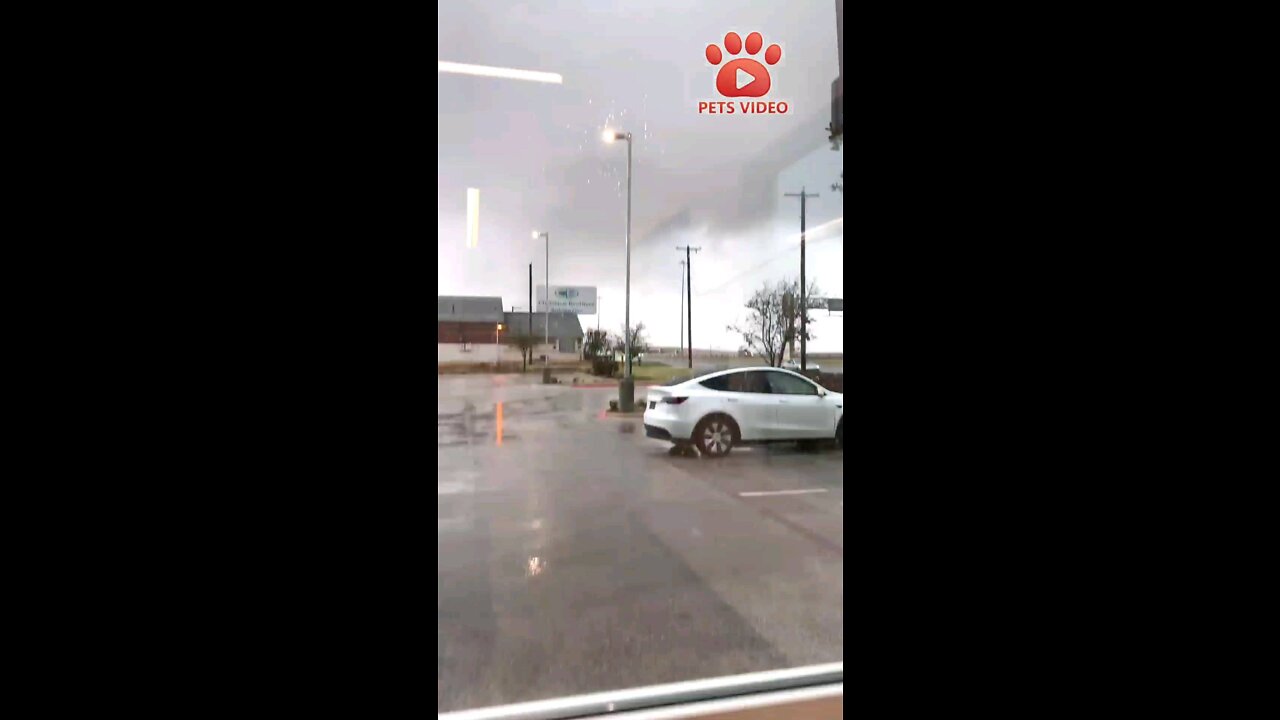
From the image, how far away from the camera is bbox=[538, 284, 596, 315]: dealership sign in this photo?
464cm

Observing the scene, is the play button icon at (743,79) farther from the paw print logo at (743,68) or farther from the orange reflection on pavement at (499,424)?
the orange reflection on pavement at (499,424)

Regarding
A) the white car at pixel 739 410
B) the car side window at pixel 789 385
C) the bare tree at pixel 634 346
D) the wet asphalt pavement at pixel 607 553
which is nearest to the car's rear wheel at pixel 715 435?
the white car at pixel 739 410

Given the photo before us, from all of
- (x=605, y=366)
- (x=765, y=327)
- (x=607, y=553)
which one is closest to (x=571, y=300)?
(x=605, y=366)

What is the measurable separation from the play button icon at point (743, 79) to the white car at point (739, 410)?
6.96 ft

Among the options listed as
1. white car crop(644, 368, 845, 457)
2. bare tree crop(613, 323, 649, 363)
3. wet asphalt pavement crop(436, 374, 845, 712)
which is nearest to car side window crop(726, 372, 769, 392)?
white car crop(644, 368, 845, 457)

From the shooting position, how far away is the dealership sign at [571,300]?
4645 mm

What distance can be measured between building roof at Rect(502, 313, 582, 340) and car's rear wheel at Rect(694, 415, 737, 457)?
3.80ft

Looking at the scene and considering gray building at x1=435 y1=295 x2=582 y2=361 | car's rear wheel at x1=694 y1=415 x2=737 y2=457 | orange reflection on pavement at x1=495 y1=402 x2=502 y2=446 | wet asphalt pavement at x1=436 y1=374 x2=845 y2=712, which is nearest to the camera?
wet asphalt pavement at x1=436 y1=374 x2=845 y2=712

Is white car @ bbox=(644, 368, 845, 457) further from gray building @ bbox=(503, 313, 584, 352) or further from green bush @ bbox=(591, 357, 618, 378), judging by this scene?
gray building @ bbox=(503, 313, 584, 352)

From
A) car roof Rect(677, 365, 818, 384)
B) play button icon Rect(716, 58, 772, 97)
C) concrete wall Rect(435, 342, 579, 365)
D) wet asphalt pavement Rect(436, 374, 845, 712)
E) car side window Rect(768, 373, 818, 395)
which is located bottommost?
wet asphalt pavement Rect(436, 374, 845, 712)
